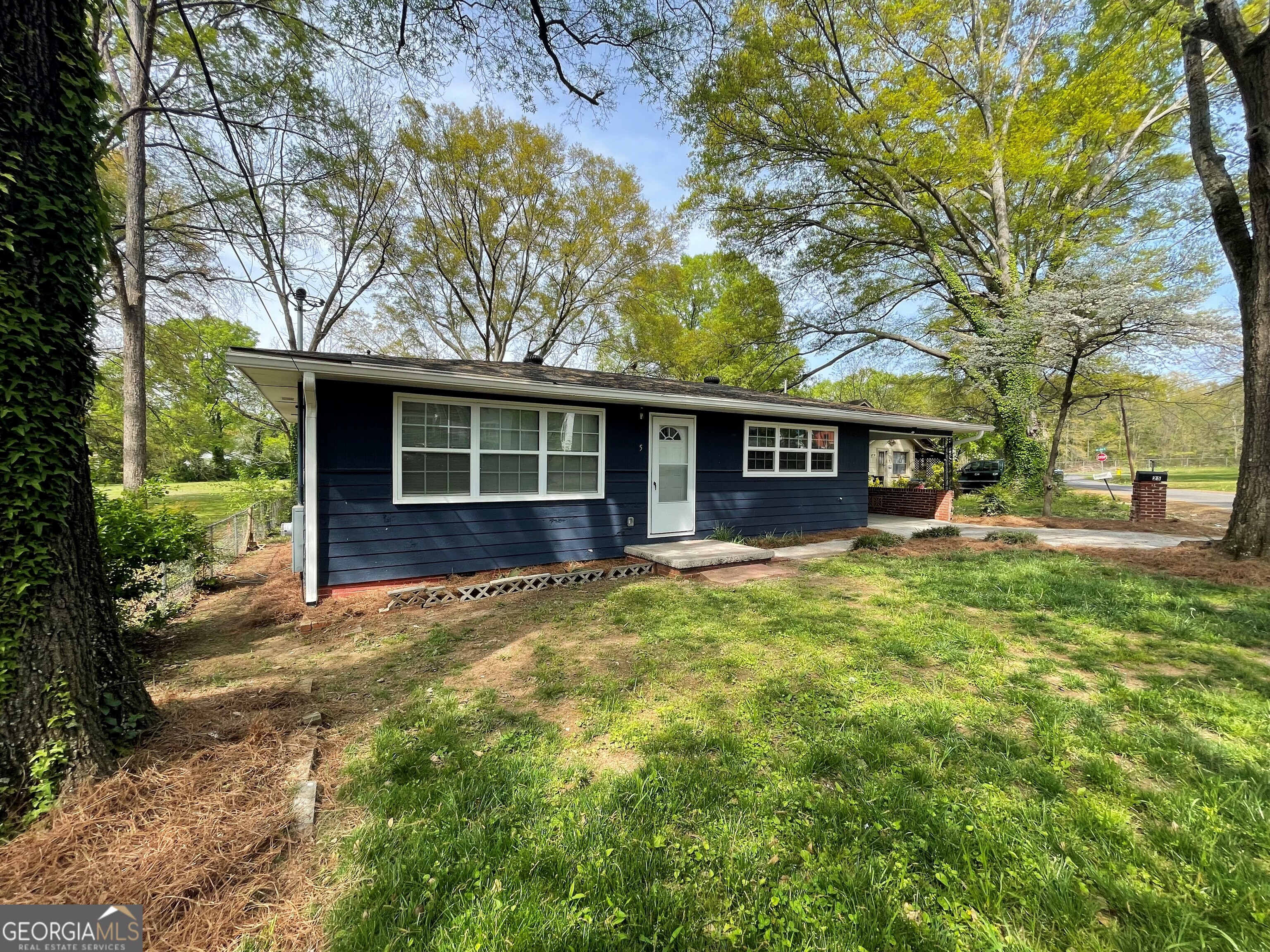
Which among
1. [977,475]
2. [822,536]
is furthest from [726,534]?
[977,475]

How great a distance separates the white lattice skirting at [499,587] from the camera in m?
5.34

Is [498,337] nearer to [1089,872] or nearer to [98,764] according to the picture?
[98,764]

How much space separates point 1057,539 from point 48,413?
12646 millimetres

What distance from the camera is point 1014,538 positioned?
28.5ft

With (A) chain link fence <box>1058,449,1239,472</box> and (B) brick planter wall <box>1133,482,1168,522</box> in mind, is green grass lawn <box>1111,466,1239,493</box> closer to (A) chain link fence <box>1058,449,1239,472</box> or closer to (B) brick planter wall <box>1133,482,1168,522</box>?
(A) chain link fence <box>1058,449,1239,472</box>

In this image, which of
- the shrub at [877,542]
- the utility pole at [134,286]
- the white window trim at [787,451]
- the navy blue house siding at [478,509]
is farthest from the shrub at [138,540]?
the shrub at [877,542]

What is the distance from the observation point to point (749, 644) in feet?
12.9

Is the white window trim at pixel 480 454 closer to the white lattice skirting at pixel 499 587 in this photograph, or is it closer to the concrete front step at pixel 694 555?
the white lattice skirting at pixel 499 587

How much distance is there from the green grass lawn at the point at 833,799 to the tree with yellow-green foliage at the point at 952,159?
424 inches

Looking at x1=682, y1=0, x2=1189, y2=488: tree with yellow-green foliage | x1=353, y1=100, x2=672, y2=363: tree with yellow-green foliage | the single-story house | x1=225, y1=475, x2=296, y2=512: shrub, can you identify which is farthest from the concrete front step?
x1=353, y1=100, x2=672, y2=363: tree with yellow-green foliage

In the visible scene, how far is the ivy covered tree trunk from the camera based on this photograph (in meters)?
1.88

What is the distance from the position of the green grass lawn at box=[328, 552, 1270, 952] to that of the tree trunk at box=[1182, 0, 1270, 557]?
3.77 m

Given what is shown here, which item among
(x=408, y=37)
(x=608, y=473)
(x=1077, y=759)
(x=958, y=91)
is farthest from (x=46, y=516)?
(x=958, y=91)

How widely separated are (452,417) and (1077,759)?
6.17 meters
